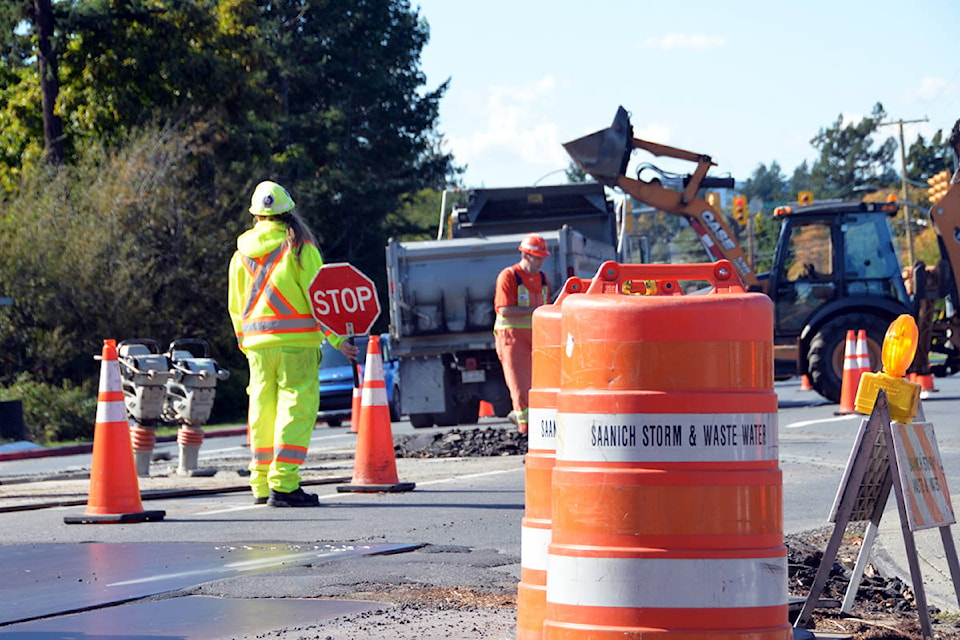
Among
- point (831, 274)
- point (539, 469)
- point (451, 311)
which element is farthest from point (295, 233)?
point (831, 274)

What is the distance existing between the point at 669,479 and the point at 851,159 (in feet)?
430

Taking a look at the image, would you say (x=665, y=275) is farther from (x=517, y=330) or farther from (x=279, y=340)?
(x=517, y=330)

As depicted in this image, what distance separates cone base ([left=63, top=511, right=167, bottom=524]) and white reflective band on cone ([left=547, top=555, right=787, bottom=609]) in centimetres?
569

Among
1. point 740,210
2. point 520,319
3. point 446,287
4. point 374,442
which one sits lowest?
point 374,442

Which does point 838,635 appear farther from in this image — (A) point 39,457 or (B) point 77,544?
(A) point 39,457

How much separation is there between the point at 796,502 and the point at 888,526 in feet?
4.61

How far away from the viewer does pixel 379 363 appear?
11.5m

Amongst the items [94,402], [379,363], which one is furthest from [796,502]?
[94,402]

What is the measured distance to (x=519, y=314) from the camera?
13.3 meters

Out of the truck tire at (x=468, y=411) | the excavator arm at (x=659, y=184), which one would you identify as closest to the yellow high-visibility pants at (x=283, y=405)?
the truck tire at (x=468, y=411)

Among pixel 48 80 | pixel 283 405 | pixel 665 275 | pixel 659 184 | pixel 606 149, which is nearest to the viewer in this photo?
pixel 665 275

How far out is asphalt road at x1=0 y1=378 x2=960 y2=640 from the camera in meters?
6.08

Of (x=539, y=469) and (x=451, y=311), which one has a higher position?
(x=451, y=311)

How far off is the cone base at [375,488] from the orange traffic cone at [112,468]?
6.78 ft
